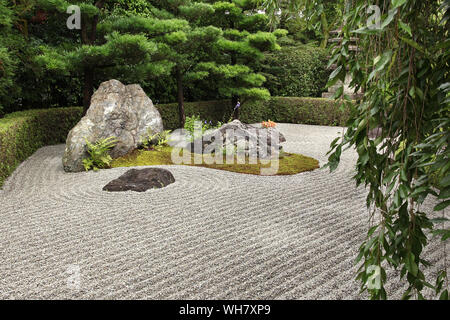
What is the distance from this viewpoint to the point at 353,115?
4.02 feet

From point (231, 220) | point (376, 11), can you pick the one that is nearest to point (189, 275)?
point (231, 220)

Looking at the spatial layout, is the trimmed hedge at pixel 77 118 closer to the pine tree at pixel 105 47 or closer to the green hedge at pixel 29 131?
the green hedge at pixel 29 131

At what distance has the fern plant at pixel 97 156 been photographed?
18.3 ft

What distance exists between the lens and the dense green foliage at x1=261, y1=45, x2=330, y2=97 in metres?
13.0

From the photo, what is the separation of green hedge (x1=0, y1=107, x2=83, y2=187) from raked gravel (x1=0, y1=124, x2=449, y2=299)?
21.3 inches

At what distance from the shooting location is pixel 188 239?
3076mm

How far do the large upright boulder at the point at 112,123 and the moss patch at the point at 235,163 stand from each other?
218 millimetres

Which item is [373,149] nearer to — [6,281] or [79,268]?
[79,268]

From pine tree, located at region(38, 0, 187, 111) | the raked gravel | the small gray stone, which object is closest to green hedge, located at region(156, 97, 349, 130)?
pine tree, located at region(38, 0, 187, 111)

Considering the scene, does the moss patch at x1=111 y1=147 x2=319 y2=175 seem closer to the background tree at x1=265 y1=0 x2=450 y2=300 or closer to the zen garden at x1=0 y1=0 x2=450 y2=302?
the zen garden at x1=0 y1=0 x2=450 y2=302
